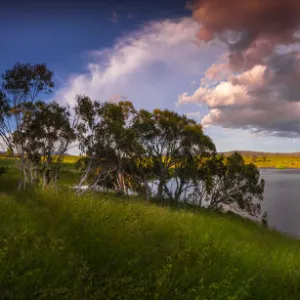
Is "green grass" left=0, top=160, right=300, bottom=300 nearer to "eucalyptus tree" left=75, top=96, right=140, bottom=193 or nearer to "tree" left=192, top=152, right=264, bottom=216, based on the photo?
"eucalyptus tree" left=75, top=96, right=140, bottom=193

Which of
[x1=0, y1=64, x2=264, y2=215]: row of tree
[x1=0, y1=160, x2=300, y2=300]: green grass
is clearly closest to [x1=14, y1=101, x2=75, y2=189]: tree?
[x1=0, y1=64, x2=264, y2=215]: row of tree

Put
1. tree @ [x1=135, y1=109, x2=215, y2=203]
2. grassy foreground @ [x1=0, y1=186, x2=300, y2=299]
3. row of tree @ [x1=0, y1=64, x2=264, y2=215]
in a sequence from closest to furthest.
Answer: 1. grassy foreground @ [x1=0, y1=186, x2=300, y2=299]
2. row of tree @ [x1=0, y1=64, x2=264, y2=215]
3. tree @ [x1=135, y1=109, x2=215, y2=203]

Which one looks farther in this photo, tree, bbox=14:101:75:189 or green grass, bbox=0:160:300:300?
tree, bbox=14:101:75:189

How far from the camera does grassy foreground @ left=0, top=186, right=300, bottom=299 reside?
14.3 ft

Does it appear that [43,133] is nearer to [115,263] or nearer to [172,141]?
[172,141]

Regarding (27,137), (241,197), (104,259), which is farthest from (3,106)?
(241,197)

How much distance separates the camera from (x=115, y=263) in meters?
5.16

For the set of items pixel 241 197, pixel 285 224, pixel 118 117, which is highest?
pixel 118 117

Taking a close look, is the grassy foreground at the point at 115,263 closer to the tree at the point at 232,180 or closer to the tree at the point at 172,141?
the tree at the point at 172,141

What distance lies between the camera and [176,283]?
4.57 m

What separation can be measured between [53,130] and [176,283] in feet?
61.3

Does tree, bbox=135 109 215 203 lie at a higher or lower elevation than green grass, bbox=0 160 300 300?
higher

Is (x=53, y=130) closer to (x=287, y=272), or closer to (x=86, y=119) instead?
(x=86, y=119)

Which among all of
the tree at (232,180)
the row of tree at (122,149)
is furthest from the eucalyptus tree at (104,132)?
the tree at (232,180)
